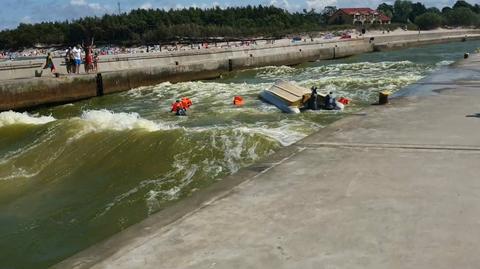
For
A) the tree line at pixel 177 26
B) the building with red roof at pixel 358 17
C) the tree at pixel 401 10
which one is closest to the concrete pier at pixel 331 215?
the tree line at pixel 177 26

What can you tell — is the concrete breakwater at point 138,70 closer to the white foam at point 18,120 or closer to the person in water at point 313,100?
the white foam at point 18,120

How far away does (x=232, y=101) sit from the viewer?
2131 centimetres

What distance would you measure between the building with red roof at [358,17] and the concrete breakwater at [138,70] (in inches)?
4108

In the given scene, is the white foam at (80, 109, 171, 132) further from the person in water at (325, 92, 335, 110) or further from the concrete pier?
the concrete pier

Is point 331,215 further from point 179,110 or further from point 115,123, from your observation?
point 179,110

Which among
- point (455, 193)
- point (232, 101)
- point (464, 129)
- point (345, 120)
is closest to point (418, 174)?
point (455, 193)

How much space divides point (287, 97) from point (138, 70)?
14.0 m

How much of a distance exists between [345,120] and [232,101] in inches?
461

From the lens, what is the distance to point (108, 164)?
12102mm

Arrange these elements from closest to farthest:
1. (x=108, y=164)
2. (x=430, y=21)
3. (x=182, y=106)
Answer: (x=108, y=164)
(x=182, y=106)
(x=430, y=21)

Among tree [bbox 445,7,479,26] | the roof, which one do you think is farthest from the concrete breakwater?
the roof

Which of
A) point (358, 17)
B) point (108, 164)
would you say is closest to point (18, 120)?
point (108, 164)

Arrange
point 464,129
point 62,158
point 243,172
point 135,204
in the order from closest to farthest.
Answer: point 243,172 < point 464,129 < point 135,204 < point 62,158

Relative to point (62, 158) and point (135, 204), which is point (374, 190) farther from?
point (62, 158)
